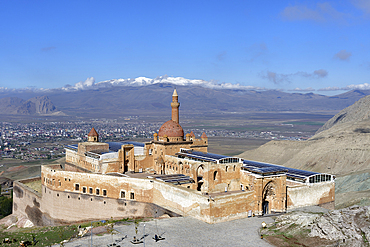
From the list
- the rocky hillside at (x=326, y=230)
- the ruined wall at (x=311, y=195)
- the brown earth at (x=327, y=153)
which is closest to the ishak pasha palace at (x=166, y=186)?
the ruined wall at (x=311, y=195)

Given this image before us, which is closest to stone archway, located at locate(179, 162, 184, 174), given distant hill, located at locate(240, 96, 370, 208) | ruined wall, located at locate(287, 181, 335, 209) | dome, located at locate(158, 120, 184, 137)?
dome, located at locate(158, 120, 184, 137)

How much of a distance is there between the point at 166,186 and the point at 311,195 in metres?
20.2

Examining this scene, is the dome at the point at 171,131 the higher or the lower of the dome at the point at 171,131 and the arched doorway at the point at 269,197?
the higher

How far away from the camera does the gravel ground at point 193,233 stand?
124 feet

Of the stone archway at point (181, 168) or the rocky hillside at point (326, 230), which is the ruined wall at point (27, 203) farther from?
the rocky hillside at point (326, 230)

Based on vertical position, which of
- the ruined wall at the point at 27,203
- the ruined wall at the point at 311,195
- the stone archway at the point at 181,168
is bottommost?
the ruined wall at the point at 27,203

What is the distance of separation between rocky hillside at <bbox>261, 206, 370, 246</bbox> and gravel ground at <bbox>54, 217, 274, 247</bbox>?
2.25 m

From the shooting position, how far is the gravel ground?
37.9 m

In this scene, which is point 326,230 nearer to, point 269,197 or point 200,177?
point 269,197

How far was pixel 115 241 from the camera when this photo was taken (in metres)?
38.3

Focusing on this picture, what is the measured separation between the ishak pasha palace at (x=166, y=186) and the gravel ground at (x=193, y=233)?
5.41 ft

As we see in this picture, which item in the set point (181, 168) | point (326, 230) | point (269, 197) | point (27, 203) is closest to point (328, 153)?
point (181, 168)

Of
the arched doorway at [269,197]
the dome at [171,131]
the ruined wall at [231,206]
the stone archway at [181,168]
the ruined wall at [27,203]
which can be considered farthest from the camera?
the dome at [171,131]

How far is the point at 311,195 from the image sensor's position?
53.2 meters
